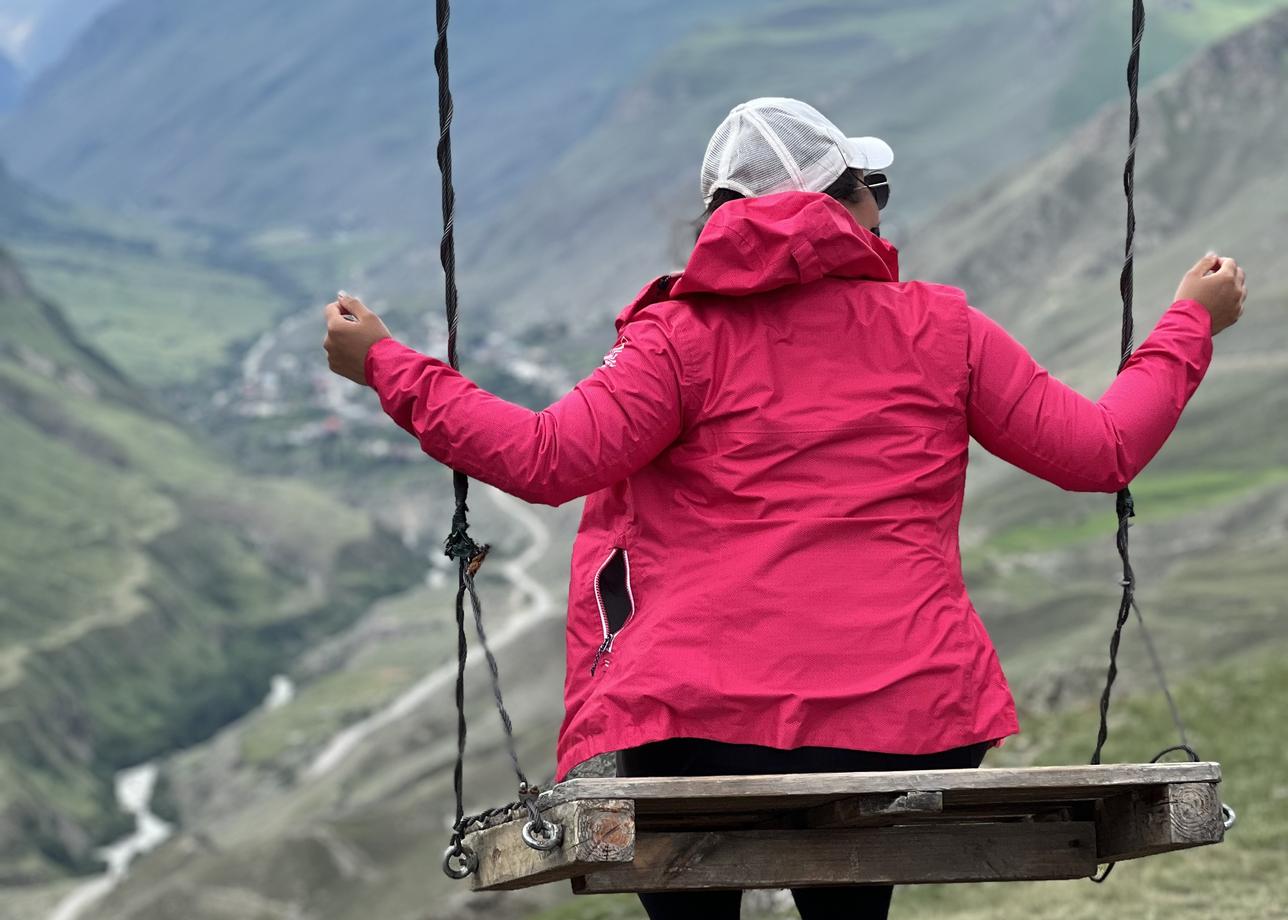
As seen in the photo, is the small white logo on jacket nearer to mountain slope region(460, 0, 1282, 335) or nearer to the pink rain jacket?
the pink rain jacket

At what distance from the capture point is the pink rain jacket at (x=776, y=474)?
3752 mm

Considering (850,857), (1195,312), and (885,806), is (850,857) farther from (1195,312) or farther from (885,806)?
(1195,312)

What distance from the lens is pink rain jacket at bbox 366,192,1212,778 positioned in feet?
12.3

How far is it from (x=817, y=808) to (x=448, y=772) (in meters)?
42.8

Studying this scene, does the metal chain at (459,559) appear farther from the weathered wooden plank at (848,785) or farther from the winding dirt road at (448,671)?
the winding dirt road at (448,671)

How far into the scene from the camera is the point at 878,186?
14.4 feet

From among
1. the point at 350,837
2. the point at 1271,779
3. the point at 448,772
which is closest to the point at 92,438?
the point at 448,772

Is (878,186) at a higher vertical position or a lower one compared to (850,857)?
higher

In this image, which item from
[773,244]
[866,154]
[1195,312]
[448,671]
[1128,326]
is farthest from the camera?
[448,671]

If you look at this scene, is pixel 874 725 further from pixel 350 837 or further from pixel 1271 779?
pixel 350 837

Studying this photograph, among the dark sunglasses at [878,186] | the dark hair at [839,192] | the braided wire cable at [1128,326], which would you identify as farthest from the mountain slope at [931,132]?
the dark hair at [839,192]

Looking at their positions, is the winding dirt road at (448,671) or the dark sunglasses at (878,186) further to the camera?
the winding dirt road at (448,671)

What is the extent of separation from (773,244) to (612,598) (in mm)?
818

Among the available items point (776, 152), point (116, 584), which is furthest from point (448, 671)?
point (776, 152)
